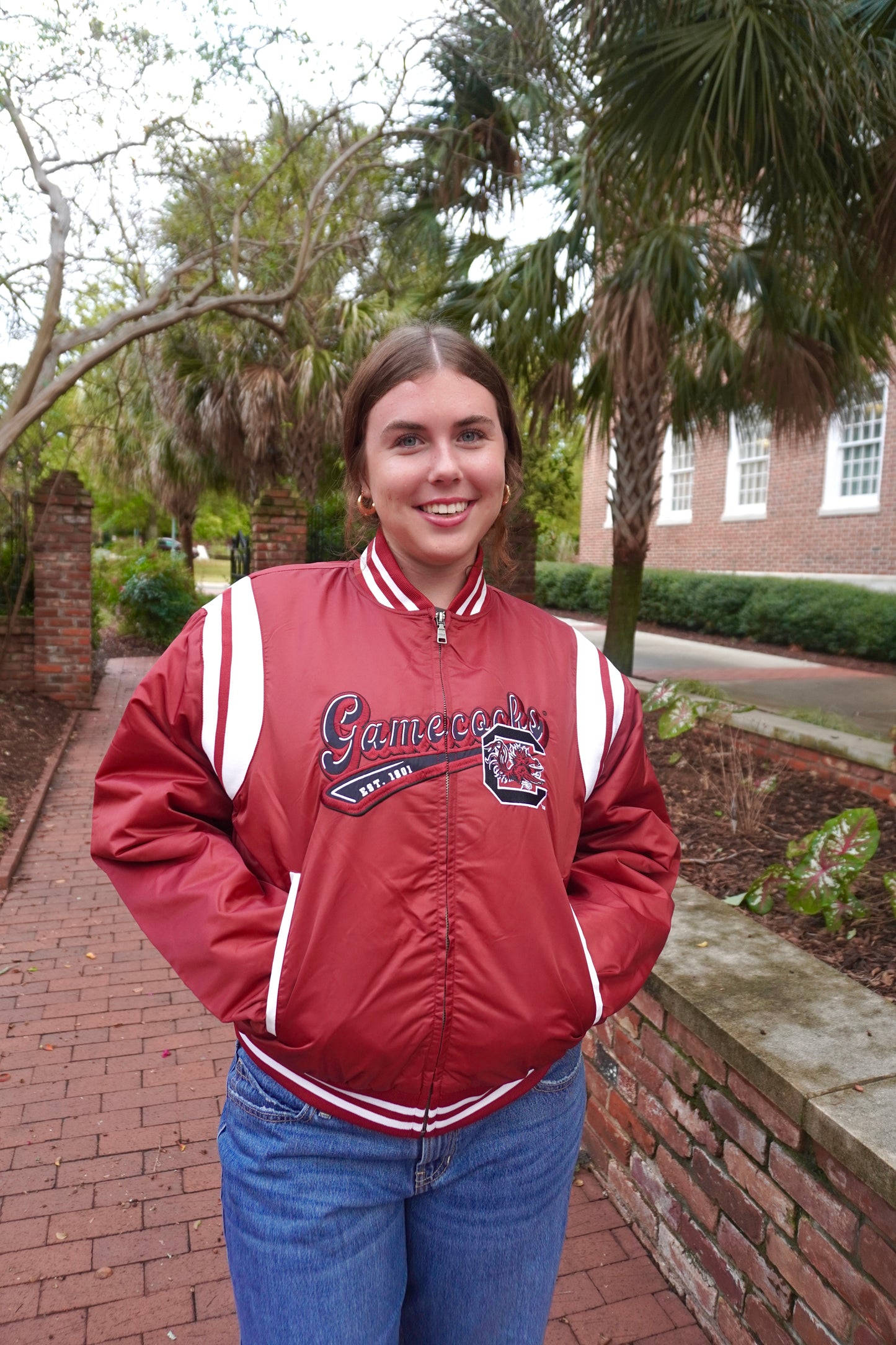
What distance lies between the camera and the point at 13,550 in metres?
9.63

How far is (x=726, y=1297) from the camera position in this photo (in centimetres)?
220

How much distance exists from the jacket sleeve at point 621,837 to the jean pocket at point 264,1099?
1.52 feet

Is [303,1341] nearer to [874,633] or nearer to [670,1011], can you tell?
[670,1011]

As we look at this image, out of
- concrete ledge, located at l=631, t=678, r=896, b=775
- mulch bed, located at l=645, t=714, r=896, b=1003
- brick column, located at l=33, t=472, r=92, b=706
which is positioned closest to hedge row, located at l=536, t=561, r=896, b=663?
brick column, located at l=33, t=472, r=92, b=706

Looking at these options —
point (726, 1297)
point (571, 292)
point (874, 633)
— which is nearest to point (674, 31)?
point (571, 292)

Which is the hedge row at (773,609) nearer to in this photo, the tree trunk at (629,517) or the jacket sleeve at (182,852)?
the tree trunk at (629,517)

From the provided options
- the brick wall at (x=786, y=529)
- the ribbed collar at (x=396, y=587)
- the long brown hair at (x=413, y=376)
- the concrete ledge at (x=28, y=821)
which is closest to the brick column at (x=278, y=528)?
the concrete ledge at (x=28, y=821)

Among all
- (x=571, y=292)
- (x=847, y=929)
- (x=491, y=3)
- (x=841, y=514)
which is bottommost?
(x=847, y=929)

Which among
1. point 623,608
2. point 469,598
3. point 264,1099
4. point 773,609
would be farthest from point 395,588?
point 773,609

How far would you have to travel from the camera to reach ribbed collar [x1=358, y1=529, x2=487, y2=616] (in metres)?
1.42

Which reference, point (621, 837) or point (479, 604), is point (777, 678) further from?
point (479, 604)

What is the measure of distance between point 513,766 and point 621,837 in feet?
0.87

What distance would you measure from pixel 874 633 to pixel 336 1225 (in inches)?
482

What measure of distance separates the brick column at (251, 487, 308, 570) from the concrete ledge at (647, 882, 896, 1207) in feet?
29.3
